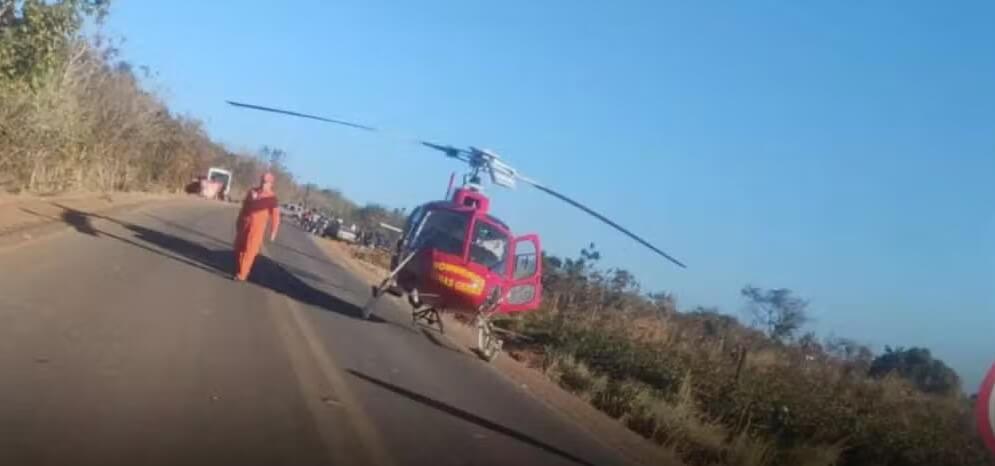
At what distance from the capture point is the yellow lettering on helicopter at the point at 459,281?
1769cm

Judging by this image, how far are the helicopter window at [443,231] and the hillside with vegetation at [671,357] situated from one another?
328 centimetres

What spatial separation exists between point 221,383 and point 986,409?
21.0ft

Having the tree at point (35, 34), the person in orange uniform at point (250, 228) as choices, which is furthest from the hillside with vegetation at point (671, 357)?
the person in orange uniform at point (250, 228)

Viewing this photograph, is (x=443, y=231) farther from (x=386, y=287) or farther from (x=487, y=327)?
(x=487, y=327)

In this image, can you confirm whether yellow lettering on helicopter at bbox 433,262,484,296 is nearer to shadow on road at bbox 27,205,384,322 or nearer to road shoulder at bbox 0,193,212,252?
shadow on road at bbox 27,205,384,322

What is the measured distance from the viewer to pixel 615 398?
17.4 meters

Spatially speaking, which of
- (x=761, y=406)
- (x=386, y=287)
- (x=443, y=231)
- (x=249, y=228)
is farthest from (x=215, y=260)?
(x=761, y=406)

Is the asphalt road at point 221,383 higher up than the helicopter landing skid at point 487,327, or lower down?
lower down

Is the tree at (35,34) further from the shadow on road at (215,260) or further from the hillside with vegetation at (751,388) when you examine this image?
the hillside with vegetation at (751,388)

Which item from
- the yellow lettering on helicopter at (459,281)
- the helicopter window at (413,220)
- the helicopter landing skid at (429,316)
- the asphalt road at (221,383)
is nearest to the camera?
the asphalt road at (221,383)

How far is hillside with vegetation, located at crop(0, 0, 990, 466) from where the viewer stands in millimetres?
16359

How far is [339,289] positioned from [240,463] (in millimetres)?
16940

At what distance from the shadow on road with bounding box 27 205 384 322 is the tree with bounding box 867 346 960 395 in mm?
13905

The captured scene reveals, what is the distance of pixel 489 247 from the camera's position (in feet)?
60.4
